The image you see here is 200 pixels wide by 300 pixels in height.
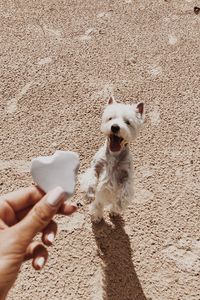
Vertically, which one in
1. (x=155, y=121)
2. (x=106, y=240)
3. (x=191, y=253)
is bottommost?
(x=191, y=253)

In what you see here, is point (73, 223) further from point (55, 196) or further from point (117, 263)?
point (55, 196)

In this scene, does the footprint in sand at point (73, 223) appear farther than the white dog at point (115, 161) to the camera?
Yes

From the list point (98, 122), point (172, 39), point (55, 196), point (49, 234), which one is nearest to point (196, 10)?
point (172, 39)

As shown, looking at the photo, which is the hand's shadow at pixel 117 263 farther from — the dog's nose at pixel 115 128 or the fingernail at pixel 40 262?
the fingernail at pixel 40 262

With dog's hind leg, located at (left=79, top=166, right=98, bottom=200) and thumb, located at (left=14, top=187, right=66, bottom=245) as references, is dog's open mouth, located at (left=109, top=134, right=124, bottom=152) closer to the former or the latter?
dog's hind leg, located at (left=79, top=166, right=98, bottom=200)

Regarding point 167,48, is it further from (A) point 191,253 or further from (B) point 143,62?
(A) point 191,253

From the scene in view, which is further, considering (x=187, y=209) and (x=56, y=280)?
(x=187, y=209)

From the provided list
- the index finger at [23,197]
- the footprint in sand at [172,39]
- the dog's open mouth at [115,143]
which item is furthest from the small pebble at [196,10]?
the index finger at [23,197]

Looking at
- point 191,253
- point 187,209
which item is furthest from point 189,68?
point 191,253
